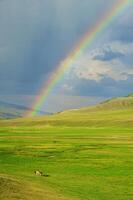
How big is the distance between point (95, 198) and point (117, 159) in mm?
40126

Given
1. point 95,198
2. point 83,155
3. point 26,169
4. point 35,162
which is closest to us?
point 95,198

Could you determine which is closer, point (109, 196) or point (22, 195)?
point (22, 195)

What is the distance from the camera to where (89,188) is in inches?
2106

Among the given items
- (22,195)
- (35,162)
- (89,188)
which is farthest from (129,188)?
(35,162)

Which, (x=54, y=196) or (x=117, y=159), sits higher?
(x=117, y=159)

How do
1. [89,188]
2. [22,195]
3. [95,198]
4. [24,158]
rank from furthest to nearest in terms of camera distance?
[24,158], [89,188], [95,198], [22,195]

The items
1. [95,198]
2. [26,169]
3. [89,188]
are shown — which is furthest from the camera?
[26,169]

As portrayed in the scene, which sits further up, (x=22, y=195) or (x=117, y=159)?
(x=117, y=159)

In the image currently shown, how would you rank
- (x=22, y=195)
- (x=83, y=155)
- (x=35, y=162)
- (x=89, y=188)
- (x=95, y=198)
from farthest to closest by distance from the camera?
1. (x=83, y=155)
2. (x=35, y=162)
3. (x=89, y=188)
4. (x=95, y=198)
5. (x=22, y=195)

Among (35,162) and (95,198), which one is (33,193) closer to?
(95,198)

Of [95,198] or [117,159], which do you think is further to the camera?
[117,159]

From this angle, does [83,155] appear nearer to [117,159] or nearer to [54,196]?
[117,159]

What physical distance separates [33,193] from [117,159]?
43532mm

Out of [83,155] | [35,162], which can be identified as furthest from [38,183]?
[83,155]
